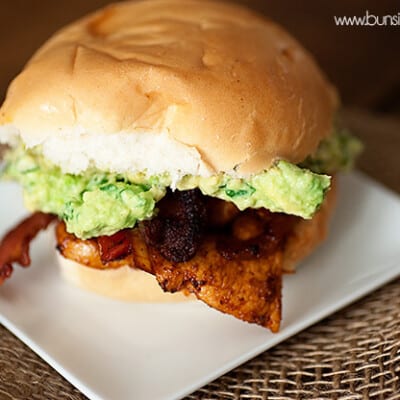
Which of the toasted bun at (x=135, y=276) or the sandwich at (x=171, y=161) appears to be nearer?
the sandwich at (x=171, y=161)

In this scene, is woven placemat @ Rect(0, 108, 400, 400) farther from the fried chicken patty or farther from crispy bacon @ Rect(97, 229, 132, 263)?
crispy bacon @ Rect(97, 229, 132, 263)

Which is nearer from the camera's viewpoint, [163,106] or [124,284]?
[163,106]

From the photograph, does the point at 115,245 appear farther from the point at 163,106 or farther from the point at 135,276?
the point at 163,106

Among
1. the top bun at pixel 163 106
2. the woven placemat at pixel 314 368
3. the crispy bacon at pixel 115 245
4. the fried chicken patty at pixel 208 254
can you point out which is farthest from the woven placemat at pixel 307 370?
the top bun at pixel 163 106

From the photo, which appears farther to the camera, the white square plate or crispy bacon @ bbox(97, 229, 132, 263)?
crispy bacon @ bbox(97, 229, 132, 263)

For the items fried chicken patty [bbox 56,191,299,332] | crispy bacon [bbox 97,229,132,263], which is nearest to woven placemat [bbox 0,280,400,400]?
fried chicken patty [bbox 56,191,299,332]

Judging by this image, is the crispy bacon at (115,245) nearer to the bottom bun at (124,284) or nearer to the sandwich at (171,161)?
the sandwich at (171,161)

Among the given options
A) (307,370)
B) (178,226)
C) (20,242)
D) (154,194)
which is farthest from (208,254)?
(20,242)
